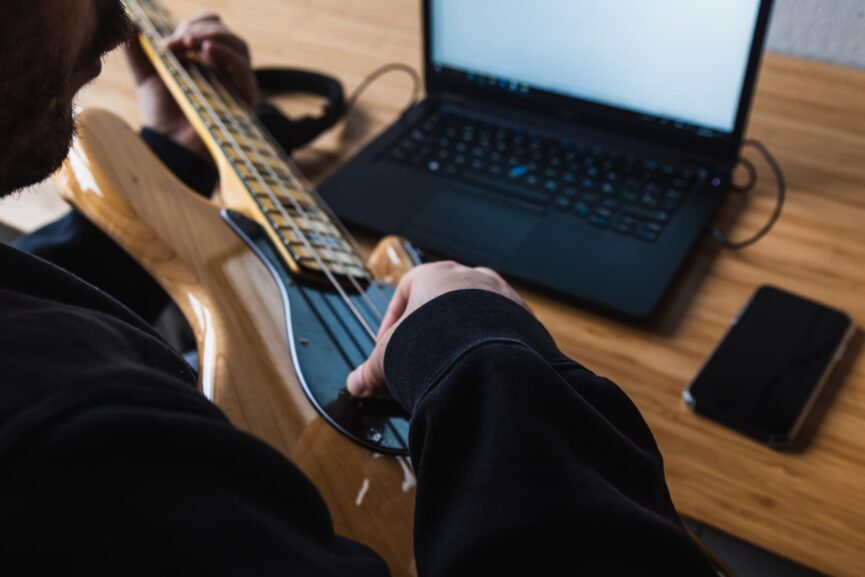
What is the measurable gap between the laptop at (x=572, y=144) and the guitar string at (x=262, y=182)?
0.25ft

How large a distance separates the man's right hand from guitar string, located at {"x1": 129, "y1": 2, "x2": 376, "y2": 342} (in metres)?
0.06

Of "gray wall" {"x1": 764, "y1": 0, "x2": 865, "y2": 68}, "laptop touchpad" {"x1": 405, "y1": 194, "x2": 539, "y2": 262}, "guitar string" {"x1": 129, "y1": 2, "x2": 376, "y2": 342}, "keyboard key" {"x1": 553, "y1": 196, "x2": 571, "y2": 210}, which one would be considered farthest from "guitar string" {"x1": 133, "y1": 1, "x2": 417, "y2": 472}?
"gray wall" {"x1": 764, "y1": 0, "x2": 865, "y2": 68}

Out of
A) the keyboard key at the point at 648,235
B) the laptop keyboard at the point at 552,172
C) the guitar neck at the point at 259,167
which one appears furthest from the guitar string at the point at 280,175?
the keyboard key at the point at 648,235

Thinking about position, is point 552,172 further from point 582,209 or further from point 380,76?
point 380,76

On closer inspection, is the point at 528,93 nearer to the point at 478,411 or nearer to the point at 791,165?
the point at 791,165

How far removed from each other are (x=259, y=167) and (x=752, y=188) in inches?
18.4

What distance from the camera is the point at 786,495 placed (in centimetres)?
61

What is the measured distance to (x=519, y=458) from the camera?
Result: 0.46 metres

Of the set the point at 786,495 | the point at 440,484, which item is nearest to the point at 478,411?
the point at 440,484

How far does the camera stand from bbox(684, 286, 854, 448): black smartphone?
2.11 ft

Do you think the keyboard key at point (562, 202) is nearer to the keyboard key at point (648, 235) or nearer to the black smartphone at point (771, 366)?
the keyboard key at point (648, 235)

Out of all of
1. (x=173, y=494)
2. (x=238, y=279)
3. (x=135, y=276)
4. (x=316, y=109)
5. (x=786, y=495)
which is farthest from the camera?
(x=316, y=109)

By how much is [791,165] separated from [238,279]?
552 mm

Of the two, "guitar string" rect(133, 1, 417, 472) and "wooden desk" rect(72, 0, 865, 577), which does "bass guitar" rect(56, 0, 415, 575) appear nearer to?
"guitar string" rect(133, 1, 417, 472)
